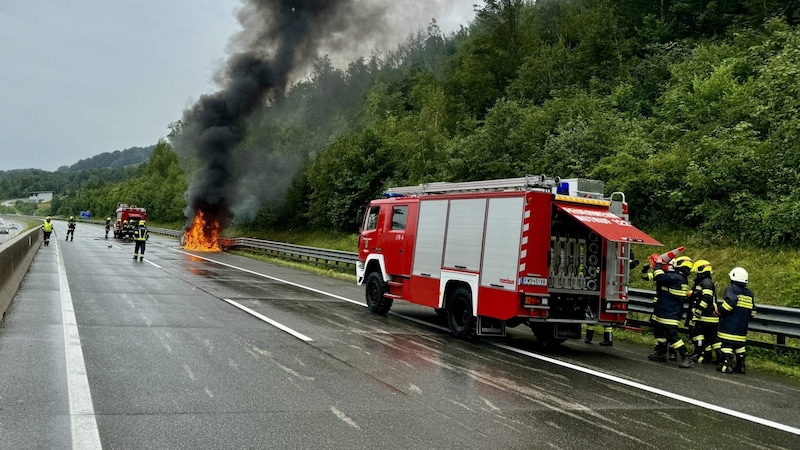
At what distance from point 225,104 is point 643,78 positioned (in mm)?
24197

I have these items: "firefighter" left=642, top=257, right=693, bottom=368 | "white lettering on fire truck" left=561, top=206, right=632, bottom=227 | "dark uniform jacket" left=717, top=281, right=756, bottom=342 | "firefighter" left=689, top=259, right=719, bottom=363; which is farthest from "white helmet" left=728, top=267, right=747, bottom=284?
"white lettering on fire truck" left=561, top=206, right=632, bottom=227

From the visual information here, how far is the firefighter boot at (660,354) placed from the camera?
362 inches

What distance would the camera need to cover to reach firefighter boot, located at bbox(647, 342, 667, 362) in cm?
920

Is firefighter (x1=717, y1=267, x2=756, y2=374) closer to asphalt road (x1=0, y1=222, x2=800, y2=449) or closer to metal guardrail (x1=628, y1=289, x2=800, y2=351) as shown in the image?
asphalt road (x1=0, y1=222, x2=800, y2=449)

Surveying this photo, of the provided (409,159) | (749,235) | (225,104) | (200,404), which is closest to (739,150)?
(749,235)

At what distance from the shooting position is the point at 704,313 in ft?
29.7

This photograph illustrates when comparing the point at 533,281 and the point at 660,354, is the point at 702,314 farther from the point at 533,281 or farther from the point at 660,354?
the point at 533,281

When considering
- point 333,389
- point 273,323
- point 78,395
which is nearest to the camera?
point 78,395

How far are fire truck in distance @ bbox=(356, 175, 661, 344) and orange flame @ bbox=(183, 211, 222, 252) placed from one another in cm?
2868

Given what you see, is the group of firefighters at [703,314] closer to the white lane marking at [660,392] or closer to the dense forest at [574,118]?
the white lane marking at [660,392]

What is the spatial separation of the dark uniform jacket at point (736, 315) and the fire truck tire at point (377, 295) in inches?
247

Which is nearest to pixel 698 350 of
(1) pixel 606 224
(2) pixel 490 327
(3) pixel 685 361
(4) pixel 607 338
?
(3) pixel 685 361

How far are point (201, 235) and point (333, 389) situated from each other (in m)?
33.7

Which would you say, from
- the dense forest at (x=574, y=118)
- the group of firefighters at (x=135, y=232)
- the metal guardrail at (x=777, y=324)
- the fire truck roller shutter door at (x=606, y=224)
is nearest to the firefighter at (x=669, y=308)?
the fire truck roller shutter door at (x=606, y=224)
